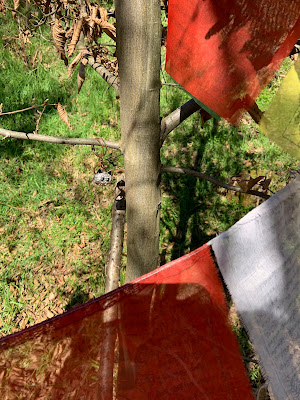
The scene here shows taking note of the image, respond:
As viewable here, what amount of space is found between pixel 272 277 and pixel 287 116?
561 millimetres

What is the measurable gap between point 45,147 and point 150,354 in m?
3.25

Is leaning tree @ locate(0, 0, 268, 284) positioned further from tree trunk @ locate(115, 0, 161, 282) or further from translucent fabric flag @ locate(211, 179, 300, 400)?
translucent fabric flag @ locate(211, 179, 300, 400)

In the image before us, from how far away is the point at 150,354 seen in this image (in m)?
1.28

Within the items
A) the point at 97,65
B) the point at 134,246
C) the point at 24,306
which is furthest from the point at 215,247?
the point at 24,306

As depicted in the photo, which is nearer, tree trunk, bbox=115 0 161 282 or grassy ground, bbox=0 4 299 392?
tree trunk, bbox=115 0 161 282

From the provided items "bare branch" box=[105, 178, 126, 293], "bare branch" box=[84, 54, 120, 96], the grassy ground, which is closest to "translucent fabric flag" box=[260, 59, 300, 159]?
"bare branch" box=[84, 54, 120, 96]

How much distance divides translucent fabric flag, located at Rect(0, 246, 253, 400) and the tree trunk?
407 millimetres

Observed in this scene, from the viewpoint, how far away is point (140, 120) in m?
1.41

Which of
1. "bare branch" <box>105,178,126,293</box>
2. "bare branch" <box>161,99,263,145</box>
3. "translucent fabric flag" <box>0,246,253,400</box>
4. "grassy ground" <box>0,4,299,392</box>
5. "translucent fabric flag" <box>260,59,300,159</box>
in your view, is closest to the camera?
"translucent fabric flag" <box>260,59,300,159</box>

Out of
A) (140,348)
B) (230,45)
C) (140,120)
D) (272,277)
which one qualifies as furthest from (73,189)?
(230,45)

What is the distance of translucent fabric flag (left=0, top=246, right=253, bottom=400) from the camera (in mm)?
1196

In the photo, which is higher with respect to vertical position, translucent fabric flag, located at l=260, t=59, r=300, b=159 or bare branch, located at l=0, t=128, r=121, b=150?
bare branch, located at l=0, t=128, r=121, b=150

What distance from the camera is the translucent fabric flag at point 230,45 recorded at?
3.25ft

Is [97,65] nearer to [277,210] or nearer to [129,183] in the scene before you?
[129,183]
